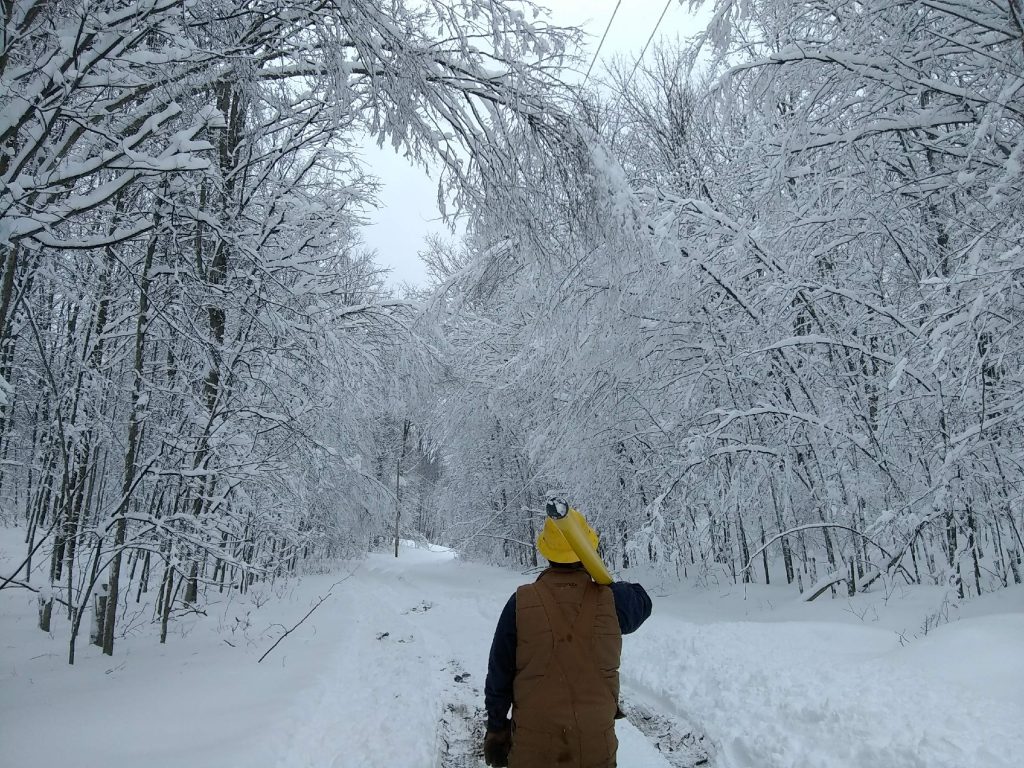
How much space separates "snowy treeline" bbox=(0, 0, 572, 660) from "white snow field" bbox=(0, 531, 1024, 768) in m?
0.88

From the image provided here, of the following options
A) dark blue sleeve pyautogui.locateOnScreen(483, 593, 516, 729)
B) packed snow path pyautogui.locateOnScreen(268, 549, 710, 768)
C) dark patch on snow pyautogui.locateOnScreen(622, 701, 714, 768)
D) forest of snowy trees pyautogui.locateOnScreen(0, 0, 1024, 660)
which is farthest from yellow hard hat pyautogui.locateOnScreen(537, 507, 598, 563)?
dark patch on snow pyautogui.locateOnScreen(622, 701, 714, 768)

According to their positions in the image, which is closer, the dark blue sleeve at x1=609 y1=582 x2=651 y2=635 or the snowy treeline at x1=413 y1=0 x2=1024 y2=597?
the dark blue sleeve at x1=609 y1=582 x2=651 y2=635

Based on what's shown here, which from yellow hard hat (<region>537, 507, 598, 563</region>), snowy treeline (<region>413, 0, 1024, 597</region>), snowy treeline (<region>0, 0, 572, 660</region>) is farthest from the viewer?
snowy treeline (<region>413, 0, 1024, 597</region>)

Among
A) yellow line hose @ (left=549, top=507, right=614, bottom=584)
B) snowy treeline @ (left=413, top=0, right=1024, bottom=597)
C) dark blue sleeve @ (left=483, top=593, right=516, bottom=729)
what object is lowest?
dark blue sleeve @ (left=483, top=593, right=516, bottom=729)

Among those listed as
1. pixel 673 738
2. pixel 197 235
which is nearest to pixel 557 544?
pixel 673 738

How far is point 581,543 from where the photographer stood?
2.35 meters

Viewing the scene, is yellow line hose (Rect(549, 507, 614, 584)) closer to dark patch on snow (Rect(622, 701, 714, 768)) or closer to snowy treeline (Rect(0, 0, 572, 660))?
snowy treeline (Rect(0, 0, 572, 660))

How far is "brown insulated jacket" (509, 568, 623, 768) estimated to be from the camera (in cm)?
229

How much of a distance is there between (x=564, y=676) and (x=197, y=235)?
547 centimetres

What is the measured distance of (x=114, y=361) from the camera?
722cm

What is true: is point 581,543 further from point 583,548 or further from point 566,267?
point 566,267

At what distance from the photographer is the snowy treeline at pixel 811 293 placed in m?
4.52

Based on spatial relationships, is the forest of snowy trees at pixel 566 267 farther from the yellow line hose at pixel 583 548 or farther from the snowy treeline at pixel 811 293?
the yellow line hose at pixel 583 548

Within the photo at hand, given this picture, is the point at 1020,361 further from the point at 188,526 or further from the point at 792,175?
the point at 188,526
